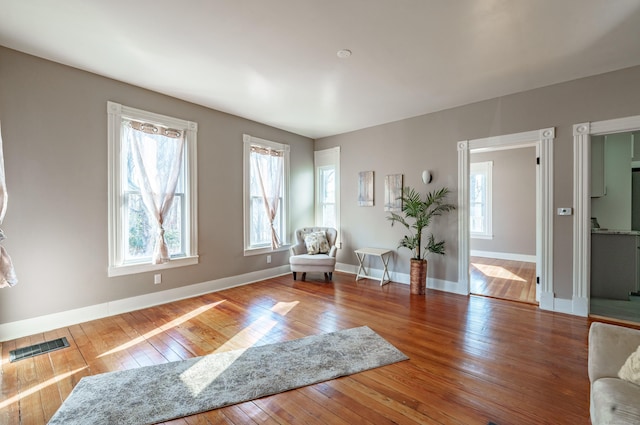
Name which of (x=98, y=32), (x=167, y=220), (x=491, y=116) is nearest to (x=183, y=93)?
(x=98, y=32)

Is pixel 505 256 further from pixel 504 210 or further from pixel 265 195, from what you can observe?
pixel 265 195

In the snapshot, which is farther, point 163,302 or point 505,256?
point 505,256

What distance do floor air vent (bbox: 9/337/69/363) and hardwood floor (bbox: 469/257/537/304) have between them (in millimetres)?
5015

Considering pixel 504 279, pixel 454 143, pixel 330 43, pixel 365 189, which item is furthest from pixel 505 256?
pixel 330 43

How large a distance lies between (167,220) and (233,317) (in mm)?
1619

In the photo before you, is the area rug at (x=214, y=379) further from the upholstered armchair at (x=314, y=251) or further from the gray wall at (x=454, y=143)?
the gray wall at (x=454, y=143)

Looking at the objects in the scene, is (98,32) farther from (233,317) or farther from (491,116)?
(491,116)

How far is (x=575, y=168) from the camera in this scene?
3.29 meters

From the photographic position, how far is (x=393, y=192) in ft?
15.9

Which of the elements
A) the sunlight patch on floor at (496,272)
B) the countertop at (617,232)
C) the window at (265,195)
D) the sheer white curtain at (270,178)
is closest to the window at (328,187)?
the window at (265,195)

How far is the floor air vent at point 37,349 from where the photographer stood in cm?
237

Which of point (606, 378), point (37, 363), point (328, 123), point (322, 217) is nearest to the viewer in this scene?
point (606, 378)

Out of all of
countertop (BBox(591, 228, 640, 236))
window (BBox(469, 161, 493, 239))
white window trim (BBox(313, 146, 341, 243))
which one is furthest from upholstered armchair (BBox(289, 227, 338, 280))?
window (BBox(469, 161, 493, 239))

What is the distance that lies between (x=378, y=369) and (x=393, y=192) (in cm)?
319
